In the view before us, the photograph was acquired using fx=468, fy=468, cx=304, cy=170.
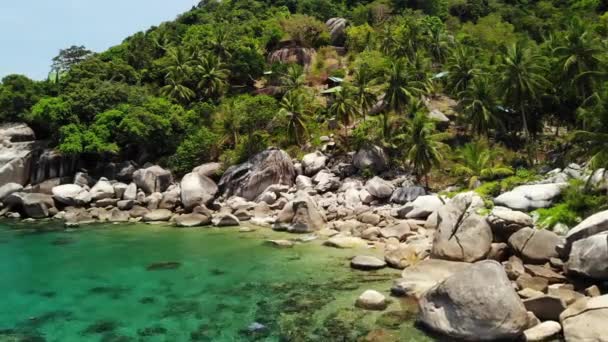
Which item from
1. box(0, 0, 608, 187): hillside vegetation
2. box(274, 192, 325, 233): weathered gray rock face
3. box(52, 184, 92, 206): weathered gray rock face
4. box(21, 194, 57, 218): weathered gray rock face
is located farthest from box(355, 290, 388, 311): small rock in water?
box(21, 194, 57, 218): weathered gray rock face

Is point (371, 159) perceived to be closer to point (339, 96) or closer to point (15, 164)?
point (339, 96)

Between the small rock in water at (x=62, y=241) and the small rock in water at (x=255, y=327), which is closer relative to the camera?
the small rock in water at (x=255, y=327)

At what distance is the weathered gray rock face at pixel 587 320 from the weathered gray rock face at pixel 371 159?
1218 inches

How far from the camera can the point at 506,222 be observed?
23.0 metres

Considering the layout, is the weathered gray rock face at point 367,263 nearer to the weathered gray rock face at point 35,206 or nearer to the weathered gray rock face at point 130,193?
the weathered gray rock face at point 130,193

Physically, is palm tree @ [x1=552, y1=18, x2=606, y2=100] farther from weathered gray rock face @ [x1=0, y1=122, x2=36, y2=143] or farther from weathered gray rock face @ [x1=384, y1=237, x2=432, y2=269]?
weathered gray rock face @ [x1=0, y1=122, x2=36, y2=143]

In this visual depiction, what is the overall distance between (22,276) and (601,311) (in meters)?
26.7

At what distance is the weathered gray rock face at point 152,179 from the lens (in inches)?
1857

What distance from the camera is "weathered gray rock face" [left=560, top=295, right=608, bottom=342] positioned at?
13188mm

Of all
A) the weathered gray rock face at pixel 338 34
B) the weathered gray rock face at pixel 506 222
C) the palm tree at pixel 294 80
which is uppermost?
the weathered gray rock face at pixel 338 34

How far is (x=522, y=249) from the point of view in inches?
851

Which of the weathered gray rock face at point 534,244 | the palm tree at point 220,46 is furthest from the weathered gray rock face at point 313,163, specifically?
the weathered gray rock face at point 534,244

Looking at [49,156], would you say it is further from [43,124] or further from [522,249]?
[522,249]

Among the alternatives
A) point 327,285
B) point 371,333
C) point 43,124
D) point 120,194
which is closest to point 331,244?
point 327,285
